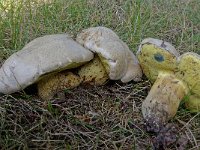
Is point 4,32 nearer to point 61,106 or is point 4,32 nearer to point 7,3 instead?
point 7,3

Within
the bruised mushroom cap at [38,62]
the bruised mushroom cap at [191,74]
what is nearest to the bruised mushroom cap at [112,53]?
the bruised mushroom cap at [38,62]

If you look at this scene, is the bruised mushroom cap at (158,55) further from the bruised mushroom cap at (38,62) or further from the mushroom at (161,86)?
the bruised mushroom cap at (38,62)

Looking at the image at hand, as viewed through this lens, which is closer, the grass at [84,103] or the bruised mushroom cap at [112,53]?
the grass at [84,103]

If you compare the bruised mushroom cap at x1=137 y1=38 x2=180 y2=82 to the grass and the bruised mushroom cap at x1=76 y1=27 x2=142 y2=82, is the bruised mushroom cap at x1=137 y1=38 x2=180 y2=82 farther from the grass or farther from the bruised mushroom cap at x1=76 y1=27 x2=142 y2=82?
the grass

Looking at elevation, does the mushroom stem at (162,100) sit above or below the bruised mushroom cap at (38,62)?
below

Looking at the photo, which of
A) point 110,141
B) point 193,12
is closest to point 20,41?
point 110,141

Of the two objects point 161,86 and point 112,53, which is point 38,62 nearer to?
point 112,53
